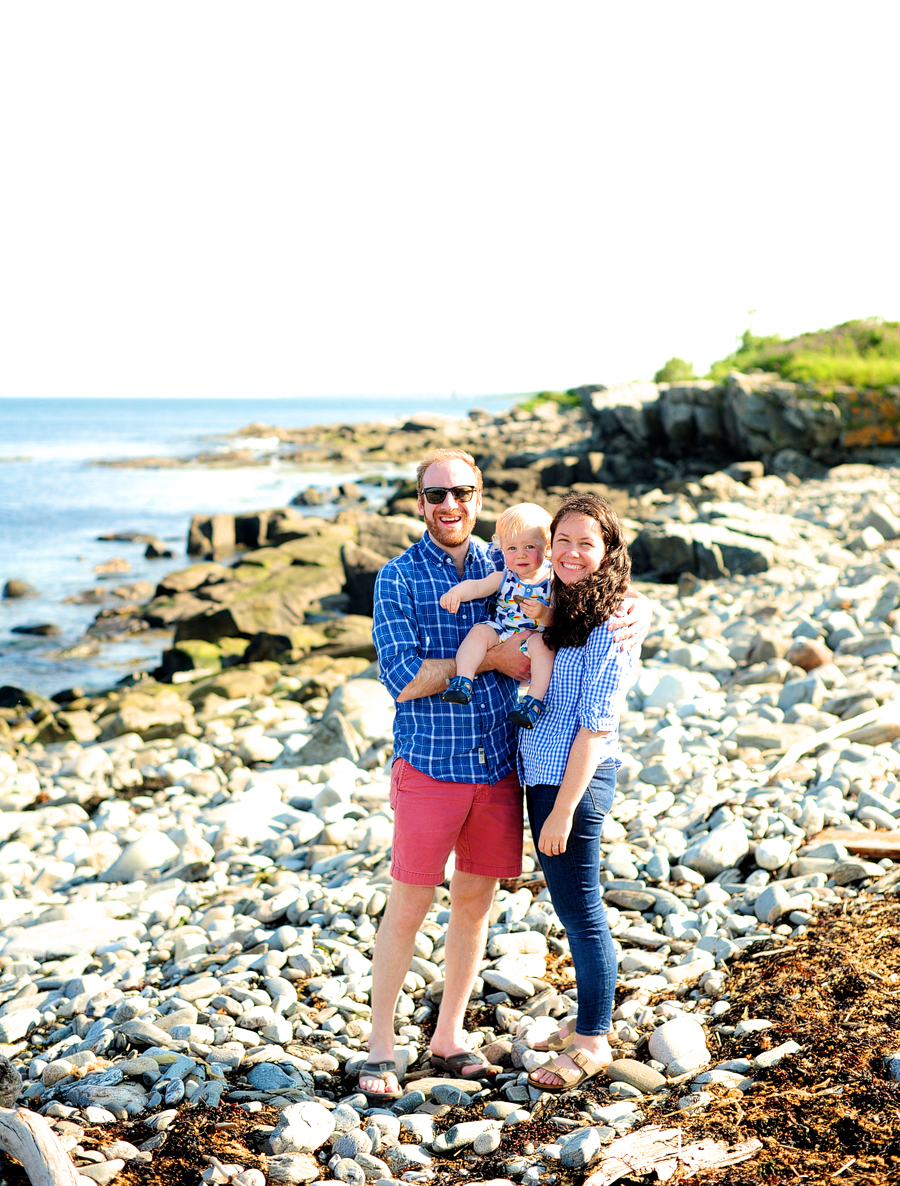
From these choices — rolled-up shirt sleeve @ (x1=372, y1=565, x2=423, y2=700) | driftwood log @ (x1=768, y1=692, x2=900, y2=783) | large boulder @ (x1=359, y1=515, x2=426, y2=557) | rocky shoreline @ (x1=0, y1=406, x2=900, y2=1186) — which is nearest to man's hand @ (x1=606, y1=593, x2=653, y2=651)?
rolled-up shirt sleeve @ (x1=372, y1=565, x2=423, y2=700)

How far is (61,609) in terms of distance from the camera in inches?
760

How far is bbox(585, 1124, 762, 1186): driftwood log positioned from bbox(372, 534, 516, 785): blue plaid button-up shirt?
4.04 ft

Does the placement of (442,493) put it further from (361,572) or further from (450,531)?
(361,572)

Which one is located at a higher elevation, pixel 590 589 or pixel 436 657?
pixel 590 589

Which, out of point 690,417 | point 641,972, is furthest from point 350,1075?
point 690,417

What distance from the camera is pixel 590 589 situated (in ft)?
10.9

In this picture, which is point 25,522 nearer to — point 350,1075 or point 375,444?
point 375,444

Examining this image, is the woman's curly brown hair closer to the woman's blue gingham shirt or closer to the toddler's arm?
the woman's blue gingham shirt

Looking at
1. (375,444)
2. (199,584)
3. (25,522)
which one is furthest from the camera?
(375,444)

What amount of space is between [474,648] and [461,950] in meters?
1.17

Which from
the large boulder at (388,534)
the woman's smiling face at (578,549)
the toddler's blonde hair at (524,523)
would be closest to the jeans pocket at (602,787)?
the woman's smiling face at (578,549)

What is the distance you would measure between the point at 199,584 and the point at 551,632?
1633 cm

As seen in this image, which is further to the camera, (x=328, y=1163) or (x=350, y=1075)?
(x=350, y=1075)

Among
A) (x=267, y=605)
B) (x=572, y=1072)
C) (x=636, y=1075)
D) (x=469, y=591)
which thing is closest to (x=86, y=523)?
(x=267, y=605)
